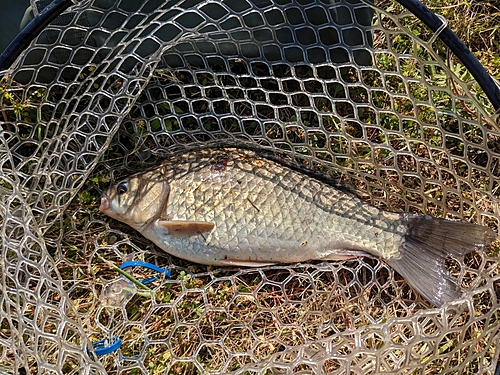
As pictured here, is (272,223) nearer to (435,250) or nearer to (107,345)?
(435,250)

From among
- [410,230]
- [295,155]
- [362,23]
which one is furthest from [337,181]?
[362,23]

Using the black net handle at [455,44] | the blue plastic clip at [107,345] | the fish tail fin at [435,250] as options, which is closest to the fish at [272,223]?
the fish tail fin at [435,250]

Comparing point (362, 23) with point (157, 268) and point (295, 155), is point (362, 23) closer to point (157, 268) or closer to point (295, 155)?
point (295, 155)

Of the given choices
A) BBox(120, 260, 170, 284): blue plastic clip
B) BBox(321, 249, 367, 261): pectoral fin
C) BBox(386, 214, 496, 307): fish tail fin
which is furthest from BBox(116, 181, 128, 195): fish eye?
BBox(386, 214, 496, 307): fish tail fin

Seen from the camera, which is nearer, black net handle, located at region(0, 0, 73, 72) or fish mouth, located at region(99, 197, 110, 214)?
black net handle, located at region(0, 0, 73, 72)

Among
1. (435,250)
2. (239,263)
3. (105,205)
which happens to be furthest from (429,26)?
(105,205)

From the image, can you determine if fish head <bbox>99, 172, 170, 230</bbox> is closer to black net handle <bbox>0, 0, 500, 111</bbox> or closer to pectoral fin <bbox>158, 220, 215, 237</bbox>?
pectoral fin <bbox>158, 220, 215, 237</bbox>
